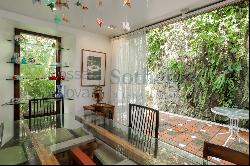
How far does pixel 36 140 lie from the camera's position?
1554 millimetres

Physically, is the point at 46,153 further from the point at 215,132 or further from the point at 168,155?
the point at 215,132

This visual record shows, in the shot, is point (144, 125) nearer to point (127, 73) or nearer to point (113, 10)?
point (113, 10)

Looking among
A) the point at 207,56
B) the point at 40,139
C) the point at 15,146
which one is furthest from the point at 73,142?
the point at 207,56

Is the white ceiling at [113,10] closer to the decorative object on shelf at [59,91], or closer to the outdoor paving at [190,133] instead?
the decorative object on shelf at [59,91]

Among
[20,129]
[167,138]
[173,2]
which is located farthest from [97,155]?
[167,138]

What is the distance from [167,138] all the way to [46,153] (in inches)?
93.6

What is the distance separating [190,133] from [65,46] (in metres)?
2.88

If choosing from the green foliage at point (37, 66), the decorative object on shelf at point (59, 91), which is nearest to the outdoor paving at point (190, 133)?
the decorative object on shelf at point (59, 91)

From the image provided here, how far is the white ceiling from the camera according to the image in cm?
232

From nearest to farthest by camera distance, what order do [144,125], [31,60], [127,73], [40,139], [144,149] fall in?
[144,149] < [40,139] < [144,125] < [31,60] < [127,73]

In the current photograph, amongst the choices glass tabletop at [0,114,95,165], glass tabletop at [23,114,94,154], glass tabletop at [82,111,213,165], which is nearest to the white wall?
glass tabletop at [23,114,94,154]

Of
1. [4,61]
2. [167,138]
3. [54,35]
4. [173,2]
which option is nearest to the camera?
[173,2]

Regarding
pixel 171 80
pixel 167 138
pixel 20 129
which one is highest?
pixel 171 80

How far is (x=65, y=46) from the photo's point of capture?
3631mm
